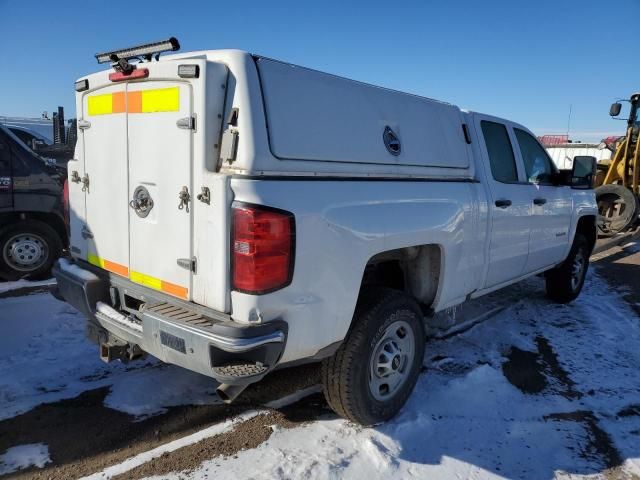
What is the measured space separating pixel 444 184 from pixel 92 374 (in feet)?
9.66

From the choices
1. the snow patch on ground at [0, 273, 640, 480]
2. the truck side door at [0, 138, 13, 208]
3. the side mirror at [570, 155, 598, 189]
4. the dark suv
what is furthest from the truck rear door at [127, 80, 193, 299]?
the side mirror at [570, 155, 598, 189]

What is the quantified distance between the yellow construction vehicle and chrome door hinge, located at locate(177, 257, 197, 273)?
11.2 meters

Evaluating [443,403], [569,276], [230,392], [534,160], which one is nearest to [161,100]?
[230,392]

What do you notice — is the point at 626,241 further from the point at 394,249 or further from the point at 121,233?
the point at 121,233

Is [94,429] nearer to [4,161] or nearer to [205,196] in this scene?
[205,196]

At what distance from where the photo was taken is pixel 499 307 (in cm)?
570

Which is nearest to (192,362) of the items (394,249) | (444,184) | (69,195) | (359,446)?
(359,446)

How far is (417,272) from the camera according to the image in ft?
11.6

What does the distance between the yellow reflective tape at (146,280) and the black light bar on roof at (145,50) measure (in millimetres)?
1262

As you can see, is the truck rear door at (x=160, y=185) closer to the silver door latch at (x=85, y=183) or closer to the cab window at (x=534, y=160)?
the silver door latch at (x=85, y=183)

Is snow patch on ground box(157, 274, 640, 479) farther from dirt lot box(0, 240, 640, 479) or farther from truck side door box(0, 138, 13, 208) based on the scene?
truck side door box(0, 138, 13, 208)

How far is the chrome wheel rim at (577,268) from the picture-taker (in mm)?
6016

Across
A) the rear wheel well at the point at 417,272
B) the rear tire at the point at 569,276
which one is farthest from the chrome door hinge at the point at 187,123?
the rear tire at the point at 569,276

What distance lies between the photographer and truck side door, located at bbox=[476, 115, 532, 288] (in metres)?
4.07
